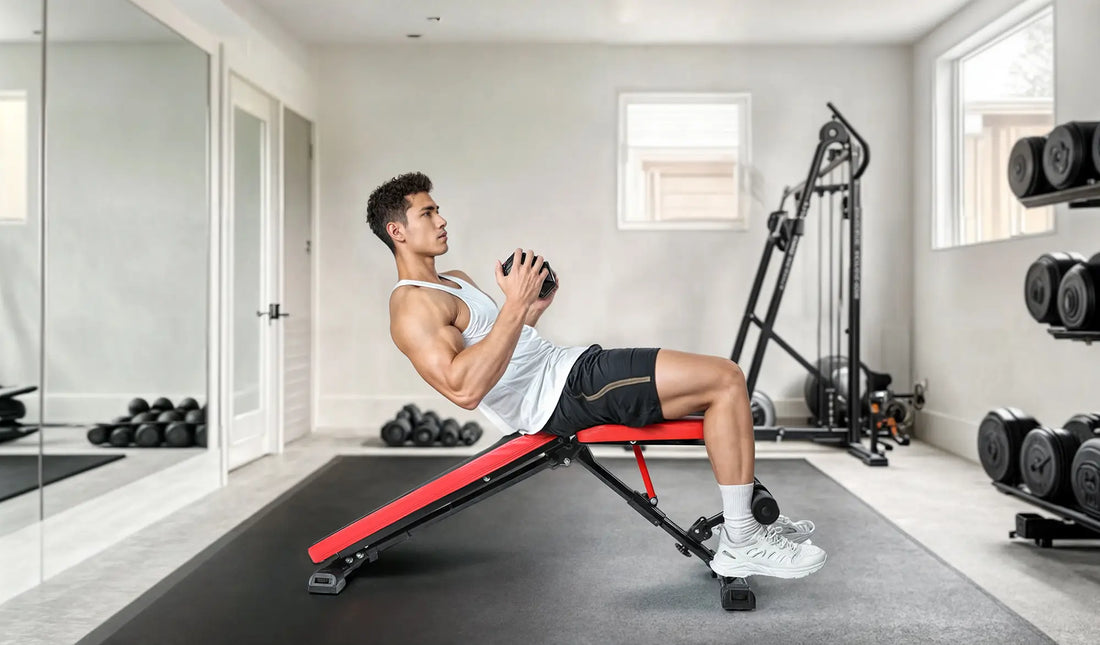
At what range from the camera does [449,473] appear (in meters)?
2.57

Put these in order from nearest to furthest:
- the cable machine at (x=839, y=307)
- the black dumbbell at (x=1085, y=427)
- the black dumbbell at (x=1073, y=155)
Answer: the black dumbbell at (x=1073, y=155), the black dumbbell at (x=1085, y=427), the cable machine at (x=839, y=307)

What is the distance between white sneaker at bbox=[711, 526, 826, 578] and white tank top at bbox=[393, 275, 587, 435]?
0.62 metres

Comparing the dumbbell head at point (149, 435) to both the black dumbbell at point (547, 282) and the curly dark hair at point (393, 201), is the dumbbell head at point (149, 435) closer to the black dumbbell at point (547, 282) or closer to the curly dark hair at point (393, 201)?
the curly dark hair at point (393, 201)

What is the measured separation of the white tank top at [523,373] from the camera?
97.6 inches

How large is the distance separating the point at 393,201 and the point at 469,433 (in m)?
2.86

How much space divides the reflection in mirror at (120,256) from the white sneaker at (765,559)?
2100 millimetres

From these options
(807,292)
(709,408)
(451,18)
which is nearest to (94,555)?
(709,408)

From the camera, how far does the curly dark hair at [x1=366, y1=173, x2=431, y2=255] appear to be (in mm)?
2551

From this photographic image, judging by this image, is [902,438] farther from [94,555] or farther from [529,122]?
[94,555]

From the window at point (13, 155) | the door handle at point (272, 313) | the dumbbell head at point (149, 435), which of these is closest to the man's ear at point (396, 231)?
the window at point (13, 155)

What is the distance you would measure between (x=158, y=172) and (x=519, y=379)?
1.88 meters

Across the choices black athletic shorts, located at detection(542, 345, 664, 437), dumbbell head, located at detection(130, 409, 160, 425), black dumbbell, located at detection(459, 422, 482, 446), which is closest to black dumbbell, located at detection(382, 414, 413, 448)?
black dumbbell, located at detection(459, 422, 482, 446)

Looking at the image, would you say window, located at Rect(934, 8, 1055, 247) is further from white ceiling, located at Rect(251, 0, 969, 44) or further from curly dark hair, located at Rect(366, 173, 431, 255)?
curly dark hair, located at Rect(366, 173, 431, 255)

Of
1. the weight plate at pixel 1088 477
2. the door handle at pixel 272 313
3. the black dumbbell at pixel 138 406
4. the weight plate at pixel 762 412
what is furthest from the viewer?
the weight plate at pixel 762 412
